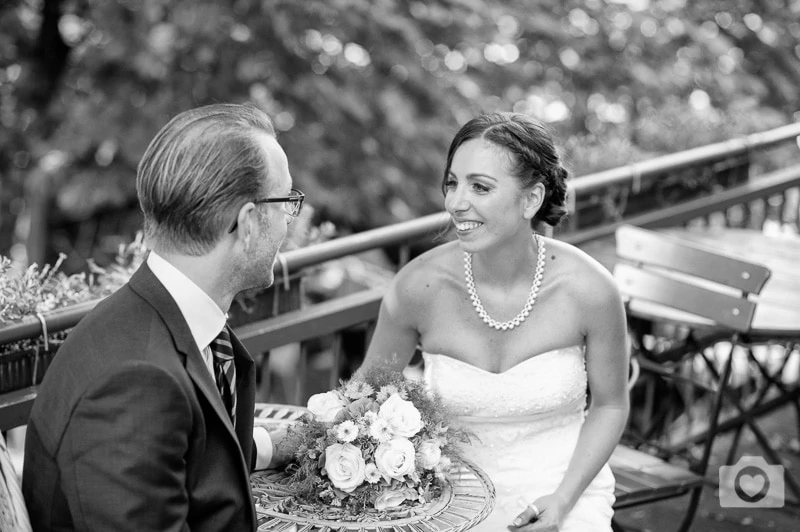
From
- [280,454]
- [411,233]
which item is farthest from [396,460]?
[411,233]

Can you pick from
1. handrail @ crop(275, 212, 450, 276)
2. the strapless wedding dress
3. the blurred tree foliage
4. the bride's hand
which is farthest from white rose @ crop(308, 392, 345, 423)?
the blurred tree foliage

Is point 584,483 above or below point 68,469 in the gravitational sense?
below

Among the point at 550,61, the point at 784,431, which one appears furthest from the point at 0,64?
the point at 784,431

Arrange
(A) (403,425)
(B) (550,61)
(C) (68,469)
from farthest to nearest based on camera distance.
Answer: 1. (B) (550,61)
2. (A) (403,425)
3. (C) (68,469)

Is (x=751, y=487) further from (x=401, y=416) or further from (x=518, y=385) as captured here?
(x=401, y=416)

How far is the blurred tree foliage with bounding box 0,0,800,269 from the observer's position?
21.6 feet

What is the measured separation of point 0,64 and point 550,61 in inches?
182

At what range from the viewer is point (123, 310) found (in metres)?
1.99

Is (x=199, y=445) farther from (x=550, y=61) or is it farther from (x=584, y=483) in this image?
(x=550, y=61)

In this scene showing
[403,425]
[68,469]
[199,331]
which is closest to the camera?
[68,469]

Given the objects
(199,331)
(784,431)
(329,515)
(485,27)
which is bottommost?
(784,431)

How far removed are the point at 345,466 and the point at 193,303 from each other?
0.55 metres

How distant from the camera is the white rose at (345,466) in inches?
89.3

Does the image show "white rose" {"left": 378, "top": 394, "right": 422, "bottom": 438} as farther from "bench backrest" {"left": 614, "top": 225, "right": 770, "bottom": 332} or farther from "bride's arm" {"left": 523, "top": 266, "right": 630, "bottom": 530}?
"bench backrest" {"left": 614, "top": 225, "right": 770, "bottom": 332}
